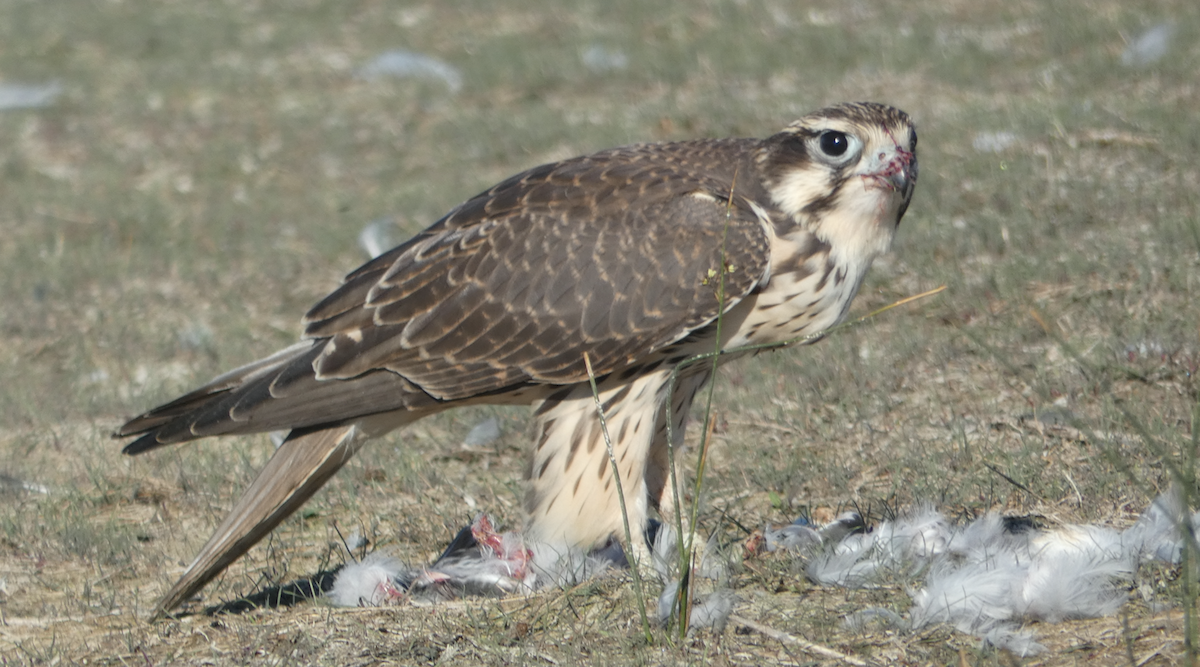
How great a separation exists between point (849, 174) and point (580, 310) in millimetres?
854

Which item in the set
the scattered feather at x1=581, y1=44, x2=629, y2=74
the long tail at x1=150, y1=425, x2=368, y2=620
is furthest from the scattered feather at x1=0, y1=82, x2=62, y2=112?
the long tail at x1=150, y1=425, x2=368, y2=620

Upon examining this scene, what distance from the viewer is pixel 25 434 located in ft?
19.7

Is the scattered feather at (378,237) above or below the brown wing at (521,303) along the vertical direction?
below

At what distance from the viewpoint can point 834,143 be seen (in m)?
3.85

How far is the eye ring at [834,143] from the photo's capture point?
384 cm

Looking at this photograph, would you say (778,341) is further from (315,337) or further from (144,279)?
(144,279)

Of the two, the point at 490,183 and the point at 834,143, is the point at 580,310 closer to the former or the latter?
the point at 834,143

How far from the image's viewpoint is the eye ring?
12.6 ft

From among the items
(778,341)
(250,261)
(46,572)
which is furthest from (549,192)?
(250,261)

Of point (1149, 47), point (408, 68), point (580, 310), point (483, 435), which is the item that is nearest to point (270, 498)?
point (580, 310)

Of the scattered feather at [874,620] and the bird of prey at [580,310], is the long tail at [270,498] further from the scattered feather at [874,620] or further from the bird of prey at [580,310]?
the scattered feather at [874,620]

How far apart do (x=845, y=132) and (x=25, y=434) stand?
12.9 feet

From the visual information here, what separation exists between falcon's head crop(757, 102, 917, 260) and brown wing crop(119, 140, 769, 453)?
0.51 ft

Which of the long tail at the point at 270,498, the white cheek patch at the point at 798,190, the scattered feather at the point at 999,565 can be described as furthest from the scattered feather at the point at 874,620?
the long tail at the point at 270,498
